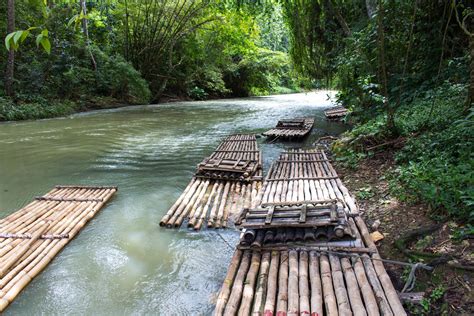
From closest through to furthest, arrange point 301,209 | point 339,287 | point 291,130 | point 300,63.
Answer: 1. point 339,287
2. point 301,209
3. point 291,130
4. point 300,63

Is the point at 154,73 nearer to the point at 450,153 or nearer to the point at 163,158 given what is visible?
the point at 163,158

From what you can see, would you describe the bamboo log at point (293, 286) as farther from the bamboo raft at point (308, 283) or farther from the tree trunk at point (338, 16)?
the tree trunk at point (338, 16)

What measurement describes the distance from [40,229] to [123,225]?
34.9 inches

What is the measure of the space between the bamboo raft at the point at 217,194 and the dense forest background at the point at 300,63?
5.69 ft

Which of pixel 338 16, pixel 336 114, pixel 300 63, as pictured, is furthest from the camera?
pixel 336 114

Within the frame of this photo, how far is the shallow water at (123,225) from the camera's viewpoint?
299 centimetres

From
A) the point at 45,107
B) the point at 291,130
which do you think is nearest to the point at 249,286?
the point at 291,130

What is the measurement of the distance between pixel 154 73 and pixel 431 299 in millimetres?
20336

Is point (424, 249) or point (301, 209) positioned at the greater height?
point (301, 209)

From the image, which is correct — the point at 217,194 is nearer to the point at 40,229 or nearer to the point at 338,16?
the point at 40,229

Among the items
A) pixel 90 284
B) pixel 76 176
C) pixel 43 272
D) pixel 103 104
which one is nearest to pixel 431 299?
pixel 90 284

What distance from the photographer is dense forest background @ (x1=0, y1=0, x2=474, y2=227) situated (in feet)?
13.4

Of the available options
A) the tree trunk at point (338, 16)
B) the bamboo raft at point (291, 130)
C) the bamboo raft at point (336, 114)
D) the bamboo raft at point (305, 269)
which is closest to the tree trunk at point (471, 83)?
the bamboo raft at point (305, 269)

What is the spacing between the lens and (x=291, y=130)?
9.71m
